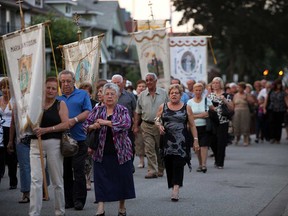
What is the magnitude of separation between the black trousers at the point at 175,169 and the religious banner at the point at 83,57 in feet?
9.68

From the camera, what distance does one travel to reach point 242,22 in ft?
186

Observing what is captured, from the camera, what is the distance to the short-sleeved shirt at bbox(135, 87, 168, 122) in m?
14.9

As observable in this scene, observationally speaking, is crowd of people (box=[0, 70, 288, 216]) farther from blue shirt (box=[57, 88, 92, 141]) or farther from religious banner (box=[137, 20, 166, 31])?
religious banner (box=[137, 20, 166, 31])

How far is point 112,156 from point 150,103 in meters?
4.67

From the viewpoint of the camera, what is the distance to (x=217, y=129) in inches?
677

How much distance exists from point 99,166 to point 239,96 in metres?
15.0

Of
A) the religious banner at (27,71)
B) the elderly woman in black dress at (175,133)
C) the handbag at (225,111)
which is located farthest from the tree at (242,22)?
the religious banner at (27,71)

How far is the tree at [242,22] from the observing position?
56.8m

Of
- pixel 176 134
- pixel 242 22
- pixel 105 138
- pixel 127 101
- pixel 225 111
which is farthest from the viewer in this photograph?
pixel 242 22

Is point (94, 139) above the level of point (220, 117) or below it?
above

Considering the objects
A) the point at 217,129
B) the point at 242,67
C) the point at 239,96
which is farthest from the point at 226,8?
the point at 217,129

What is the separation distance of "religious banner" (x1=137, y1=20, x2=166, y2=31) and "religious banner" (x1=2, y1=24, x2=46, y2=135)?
12901mm

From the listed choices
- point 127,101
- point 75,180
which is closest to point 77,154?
point 75,180

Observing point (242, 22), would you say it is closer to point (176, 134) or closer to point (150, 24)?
point (150, 24)
